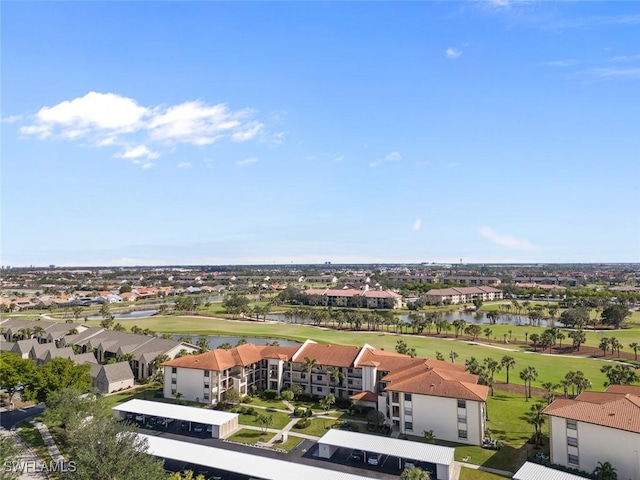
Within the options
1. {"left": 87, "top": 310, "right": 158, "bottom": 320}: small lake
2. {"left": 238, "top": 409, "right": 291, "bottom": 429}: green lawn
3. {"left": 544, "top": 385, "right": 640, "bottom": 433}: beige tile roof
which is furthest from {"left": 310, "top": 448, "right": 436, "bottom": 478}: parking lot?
{"left": 87, "top": 310, "right": 158, "bottom": 320}: small lake

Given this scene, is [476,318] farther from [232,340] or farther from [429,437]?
[429,437]

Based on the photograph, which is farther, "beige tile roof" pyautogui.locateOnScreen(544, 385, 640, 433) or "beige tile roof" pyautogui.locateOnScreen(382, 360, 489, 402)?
"beige tile roof" pyautogui.locateOnScreen(382, 360, 489, 402)

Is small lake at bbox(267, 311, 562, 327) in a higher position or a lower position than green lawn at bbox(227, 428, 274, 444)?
lower

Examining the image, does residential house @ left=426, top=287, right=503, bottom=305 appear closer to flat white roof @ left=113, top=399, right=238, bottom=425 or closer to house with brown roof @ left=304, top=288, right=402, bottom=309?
house with brown roof @ left=304, top=288, right=402, bottom=309

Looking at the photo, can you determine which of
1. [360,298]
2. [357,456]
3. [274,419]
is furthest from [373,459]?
[360,298]

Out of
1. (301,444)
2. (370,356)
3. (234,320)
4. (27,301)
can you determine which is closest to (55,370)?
(301,444)

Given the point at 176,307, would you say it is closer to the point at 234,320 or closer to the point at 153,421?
the point at 234,320

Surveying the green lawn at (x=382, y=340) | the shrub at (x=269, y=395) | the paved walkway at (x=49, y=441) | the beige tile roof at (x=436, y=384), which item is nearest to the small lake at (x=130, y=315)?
the green lawn at (x=382, y=340)
